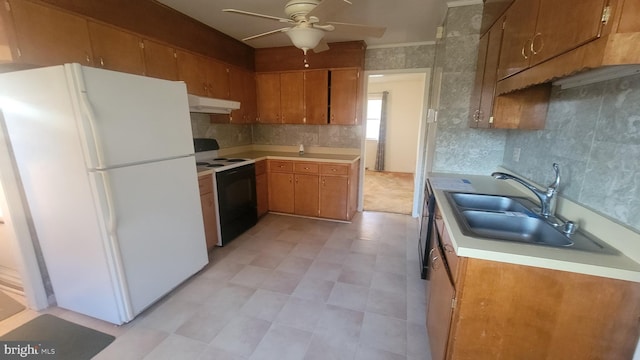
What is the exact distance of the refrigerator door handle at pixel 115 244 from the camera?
1620mm

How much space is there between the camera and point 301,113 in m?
3.94

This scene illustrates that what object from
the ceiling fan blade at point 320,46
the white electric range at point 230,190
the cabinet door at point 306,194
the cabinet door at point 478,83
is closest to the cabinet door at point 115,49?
the white electric range at point 230,190

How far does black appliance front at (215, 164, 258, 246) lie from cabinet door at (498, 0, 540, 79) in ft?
8.89

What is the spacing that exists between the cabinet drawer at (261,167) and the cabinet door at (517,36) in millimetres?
2909

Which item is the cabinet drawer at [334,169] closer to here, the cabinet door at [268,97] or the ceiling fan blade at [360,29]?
the cabinet door at [268,97]

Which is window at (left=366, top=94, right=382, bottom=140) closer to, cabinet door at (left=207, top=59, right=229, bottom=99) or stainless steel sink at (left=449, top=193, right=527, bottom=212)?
cabinet door at (left=207, top=59, right=229, bottom=99)

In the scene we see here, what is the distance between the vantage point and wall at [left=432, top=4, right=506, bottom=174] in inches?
94.0

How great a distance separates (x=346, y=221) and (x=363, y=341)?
6.90 ft

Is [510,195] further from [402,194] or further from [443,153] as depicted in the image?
[402,194]

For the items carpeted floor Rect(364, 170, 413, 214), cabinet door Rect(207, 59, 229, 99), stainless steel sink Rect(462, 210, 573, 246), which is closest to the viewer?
stainless steel sink Rect(462, 210, 573, 246)

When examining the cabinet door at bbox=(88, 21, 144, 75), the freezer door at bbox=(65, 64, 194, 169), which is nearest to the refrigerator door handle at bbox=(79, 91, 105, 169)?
the freezer door at bbox=(65, 64, 194, 169)

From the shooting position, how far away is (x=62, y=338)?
5.74 ft

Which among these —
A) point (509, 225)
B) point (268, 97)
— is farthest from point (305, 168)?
point (509, 225)

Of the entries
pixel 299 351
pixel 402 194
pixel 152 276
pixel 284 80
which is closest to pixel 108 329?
pixel 152 276
